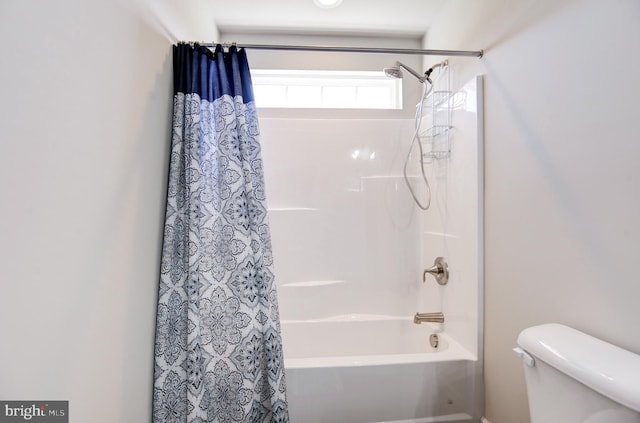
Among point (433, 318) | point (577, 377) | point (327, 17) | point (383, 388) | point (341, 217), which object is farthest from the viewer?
point (341, 217)

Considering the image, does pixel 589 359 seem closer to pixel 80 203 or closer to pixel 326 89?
pixel 80 203

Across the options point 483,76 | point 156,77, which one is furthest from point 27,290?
point 483,76

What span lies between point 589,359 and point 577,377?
0.19 feet

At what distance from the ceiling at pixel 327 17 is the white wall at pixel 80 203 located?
3.42 ft

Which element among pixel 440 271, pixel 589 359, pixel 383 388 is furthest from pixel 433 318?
pixel 589 359

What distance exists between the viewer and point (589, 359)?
0.74 metres

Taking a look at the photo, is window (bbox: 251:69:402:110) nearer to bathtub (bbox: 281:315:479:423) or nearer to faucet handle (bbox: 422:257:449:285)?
faucet handle (bbox: 422:257:449:285)

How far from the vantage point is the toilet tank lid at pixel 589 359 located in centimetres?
64

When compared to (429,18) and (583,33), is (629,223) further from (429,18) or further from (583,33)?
(429,18)

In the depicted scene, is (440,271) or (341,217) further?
(341,217)

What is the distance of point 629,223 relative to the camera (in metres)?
0.79

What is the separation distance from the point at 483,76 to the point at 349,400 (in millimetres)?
1699

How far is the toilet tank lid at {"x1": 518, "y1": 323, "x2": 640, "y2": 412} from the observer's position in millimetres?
637

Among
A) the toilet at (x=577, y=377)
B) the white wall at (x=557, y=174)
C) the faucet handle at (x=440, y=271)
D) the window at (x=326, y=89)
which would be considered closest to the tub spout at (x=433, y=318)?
the faucet handle at (x=440, y=271)
